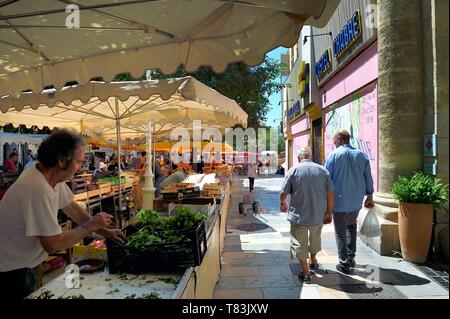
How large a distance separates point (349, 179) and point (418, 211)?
1.16 m

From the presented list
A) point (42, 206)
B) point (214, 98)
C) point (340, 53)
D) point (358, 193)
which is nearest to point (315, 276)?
point (358, 193)

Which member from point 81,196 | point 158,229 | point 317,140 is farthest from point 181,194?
point 317,140

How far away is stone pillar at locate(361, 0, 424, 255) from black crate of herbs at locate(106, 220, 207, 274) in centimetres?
435

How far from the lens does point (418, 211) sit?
215 inches

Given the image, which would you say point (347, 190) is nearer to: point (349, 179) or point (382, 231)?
point (349, 179)

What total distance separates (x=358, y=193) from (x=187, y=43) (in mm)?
3194

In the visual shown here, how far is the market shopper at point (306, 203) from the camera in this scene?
495 cm

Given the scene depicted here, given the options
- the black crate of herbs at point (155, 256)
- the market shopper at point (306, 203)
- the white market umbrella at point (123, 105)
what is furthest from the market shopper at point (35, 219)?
the market shopper at point (306, 203)

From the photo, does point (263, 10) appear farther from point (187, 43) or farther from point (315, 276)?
point (315, 276)

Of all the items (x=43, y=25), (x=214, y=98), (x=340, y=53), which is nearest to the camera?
(x=43, y=25)

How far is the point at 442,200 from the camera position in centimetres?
543

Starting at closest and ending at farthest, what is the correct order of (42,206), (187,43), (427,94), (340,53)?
(42,206), (187,43), (427,94), (340,53)

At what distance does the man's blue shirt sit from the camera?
5301mm

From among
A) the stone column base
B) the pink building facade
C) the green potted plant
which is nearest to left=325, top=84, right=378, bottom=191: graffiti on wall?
the pink building facade
